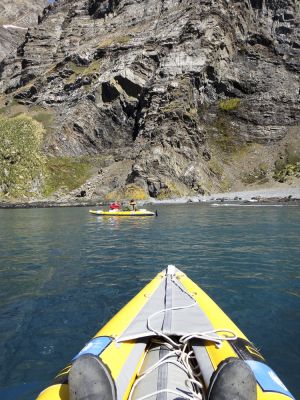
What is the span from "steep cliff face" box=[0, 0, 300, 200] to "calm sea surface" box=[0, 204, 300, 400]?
178ft

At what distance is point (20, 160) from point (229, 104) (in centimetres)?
5422

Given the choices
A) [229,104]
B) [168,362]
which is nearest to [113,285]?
[168,362]

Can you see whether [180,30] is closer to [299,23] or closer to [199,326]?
[299,23]

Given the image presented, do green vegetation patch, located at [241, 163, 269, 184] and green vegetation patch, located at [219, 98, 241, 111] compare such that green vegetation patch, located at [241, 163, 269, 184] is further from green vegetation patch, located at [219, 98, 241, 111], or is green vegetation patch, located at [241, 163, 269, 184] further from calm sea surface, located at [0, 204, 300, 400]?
calm sea surface, located at [0, 204, 300, 400]

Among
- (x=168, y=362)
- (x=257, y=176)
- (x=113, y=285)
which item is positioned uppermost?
(x=257, y=176)

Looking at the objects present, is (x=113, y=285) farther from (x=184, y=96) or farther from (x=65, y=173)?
(x=184, y=96)

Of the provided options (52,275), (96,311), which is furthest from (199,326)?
(52,275)

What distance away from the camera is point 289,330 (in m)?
8.66

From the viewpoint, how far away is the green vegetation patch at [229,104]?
98.6 metres

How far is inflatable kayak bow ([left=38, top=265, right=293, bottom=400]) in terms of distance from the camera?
164 inches

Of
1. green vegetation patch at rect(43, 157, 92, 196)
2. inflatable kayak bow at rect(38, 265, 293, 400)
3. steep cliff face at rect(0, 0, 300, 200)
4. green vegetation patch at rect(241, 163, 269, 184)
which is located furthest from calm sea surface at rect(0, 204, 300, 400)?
green vegetation patch at rect(241, 163, 269, 184)

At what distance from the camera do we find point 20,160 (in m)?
86.2

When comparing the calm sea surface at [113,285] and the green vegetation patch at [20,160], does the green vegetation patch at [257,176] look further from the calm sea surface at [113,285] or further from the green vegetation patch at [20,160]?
the calm sea surface at [113,285]

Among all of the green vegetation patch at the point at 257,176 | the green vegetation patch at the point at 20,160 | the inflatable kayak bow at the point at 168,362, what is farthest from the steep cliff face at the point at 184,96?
the inflatable kayak bow at the point at 168,362
